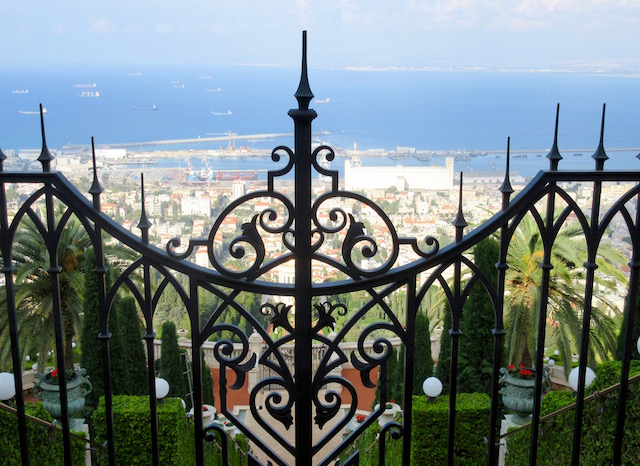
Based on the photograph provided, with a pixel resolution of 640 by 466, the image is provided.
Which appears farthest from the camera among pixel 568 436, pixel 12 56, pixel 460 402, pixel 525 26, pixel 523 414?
pixel 525 26

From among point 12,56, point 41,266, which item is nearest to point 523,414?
point 41,266

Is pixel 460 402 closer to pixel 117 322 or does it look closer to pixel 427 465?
pixel 427 465

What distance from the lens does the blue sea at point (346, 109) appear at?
20391mm

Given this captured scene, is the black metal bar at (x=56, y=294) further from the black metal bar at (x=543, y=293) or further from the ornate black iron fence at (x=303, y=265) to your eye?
the black metal bar at (x=543, y=293)

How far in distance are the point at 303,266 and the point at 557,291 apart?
8695 mm

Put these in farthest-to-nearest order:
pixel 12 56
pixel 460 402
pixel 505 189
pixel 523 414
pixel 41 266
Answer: pixel 12 56 < pixel 41 266 < pixel 523 414 < pixel 460 402 < pixel 505 189

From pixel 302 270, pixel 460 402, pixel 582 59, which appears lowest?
pixel 460 402

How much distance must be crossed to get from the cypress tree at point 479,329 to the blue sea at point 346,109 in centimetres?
1032

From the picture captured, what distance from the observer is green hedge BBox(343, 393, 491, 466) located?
7.34 m

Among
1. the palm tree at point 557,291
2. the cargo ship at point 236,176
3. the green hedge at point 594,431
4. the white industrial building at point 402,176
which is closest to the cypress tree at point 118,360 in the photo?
the cargo ship at point 236,176

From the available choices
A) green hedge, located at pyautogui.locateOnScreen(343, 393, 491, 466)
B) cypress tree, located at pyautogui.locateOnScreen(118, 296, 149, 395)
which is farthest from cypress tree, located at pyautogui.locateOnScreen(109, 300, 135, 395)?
green hedge, located at pyautogui.locateOnScreen(343, 393, 491, 466)

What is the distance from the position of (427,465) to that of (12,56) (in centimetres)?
4380

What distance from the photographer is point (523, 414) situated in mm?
8586

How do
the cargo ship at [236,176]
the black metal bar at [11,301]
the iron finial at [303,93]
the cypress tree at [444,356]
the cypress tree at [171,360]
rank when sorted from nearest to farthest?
the iron finial at [303,93]
the black metal bar at [11,301]
the cypress tree at [444,356]
the cypress tree at [171,360]
the cargo ship at [236,176]
